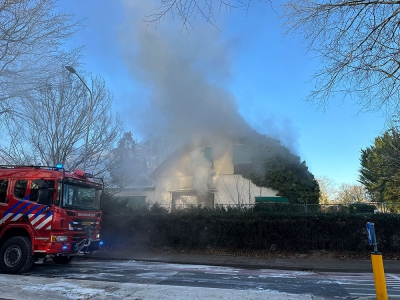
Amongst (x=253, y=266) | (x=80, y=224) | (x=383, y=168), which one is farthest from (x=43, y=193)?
(x=383, y=168)

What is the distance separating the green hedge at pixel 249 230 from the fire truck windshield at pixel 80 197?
12.1ft

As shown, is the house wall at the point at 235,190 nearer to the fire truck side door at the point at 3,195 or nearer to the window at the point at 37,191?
the window at the point at 37,191

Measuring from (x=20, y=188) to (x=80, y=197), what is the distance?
1.40 m

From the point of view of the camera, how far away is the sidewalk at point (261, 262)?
9.10 metres

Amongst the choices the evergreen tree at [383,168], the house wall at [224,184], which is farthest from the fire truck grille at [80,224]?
the evergreen tree at [383,168]

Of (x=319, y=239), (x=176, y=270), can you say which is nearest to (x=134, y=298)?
(x=176, y=270)

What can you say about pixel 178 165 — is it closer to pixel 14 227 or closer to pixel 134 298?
pixel 14 227

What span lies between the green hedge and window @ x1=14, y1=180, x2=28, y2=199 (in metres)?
5.33

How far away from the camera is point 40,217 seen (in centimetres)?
734

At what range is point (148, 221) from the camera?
40.7ft

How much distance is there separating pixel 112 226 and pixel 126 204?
54.3 inches

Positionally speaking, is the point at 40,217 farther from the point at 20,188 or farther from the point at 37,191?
the point at 20,188

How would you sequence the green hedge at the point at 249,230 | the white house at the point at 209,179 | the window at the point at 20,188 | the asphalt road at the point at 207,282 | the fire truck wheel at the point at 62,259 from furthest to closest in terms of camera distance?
the white house at the point at 209,179 < the green hedge at the point at 249,230 < the fire truck wheel at the point at 62,259 < the window at the point at 20,188 < the asphalt road at the point at 207,282

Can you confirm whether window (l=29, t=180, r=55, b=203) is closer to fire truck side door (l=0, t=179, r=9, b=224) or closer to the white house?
fire truck side door (l=0, t=179, r=9, b=224)
